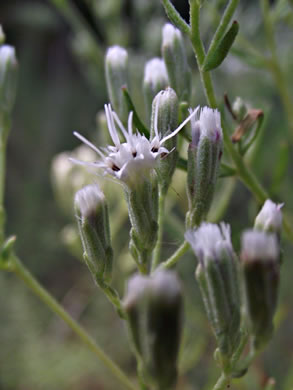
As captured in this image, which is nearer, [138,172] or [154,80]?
[138,172]

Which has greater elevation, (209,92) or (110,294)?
(209,92)

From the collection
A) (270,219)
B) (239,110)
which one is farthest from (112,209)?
(270,219)

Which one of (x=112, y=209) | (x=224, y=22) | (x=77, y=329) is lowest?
(x=112, y=209)

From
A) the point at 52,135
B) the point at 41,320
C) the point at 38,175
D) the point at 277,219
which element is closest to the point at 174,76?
the point at 277,219

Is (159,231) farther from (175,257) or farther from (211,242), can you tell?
(211,242)

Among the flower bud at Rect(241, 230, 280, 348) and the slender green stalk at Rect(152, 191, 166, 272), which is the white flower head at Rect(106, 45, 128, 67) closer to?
the slender green stalk at Rect(152, 191, 166, 272)

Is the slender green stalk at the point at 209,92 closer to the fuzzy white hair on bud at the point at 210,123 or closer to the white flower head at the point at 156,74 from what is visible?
the fuzzy white hair on bud at the point at 210,123

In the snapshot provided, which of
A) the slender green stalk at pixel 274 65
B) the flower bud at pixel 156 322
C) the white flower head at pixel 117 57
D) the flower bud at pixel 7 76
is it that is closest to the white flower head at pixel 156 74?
the white flower head at pixel 117 57
